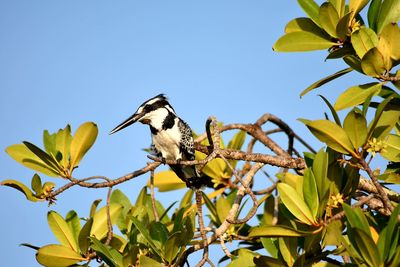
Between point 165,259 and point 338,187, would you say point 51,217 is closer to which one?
point 165,259

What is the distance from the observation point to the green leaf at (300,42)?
383 centimetres

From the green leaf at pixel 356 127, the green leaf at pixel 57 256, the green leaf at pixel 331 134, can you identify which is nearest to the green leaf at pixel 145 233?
the green leaf at pixel 57 256

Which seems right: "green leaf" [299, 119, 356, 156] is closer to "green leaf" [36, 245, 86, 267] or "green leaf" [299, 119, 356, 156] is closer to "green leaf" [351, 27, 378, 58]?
"green leaf" [351, 27, 378, 58]

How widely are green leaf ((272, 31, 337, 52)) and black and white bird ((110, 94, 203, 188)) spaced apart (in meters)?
2.03

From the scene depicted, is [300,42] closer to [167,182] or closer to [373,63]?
[373,63]

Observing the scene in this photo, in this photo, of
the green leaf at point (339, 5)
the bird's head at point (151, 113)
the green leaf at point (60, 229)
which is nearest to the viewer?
the green leaf at point (339, 5)

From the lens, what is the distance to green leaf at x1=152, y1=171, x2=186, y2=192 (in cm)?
558

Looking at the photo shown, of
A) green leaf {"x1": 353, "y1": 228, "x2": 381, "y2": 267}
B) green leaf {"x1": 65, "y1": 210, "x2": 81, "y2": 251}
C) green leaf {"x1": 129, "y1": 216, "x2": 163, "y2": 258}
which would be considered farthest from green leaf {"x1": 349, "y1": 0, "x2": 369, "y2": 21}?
green leaf {"x1": 65, "y1": 210, "x2": 81, "y2": 251}

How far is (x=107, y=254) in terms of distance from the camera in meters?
3.65

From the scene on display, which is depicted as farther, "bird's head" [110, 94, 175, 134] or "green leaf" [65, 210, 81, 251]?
"bird's head" [110, 94, 175, 134]

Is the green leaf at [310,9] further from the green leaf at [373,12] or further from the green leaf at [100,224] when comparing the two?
the green leaf at [100,224]

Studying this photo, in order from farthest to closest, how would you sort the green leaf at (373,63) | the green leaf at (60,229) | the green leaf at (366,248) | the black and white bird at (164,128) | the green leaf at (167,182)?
the black and white bird at (164,128) → the green leaf at (167,182) → the green leaf at (60,229) → the green leaf at (373,63) → the green leaf at (366,248)

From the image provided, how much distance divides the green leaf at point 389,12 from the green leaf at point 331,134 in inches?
34.6

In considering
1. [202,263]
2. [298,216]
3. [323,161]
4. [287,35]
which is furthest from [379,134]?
[202,263]
